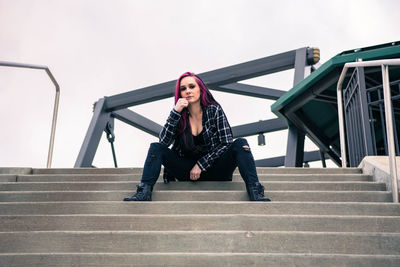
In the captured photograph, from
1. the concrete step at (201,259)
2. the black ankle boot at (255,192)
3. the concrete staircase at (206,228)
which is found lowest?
the concrete step at (201,259)

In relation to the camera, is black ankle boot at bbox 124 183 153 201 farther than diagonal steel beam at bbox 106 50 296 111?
No

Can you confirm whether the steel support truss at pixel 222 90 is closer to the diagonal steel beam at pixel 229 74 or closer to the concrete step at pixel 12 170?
the diagonal steel beam at pixel 229 74

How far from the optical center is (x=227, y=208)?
2.45m

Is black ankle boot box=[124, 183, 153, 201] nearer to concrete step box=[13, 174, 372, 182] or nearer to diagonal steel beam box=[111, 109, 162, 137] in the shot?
concrete step box=[13, 174, 372, 182]

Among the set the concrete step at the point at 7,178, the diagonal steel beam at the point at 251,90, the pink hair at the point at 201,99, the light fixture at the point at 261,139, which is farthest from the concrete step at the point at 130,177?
the light fixture at the point at 261,139

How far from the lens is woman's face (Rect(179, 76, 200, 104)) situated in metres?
3.04

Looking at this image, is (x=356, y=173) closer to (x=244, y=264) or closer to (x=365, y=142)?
(x=365, y=142)

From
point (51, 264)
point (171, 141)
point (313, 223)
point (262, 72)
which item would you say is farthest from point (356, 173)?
point (262, 72)

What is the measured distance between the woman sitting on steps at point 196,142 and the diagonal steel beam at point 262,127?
25.0 ft

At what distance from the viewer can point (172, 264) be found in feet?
6.00

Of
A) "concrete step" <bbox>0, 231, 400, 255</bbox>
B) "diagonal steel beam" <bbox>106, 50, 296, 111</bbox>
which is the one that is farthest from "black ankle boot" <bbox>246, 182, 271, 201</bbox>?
"diagonal steel beam" <bbox>106, 50, 296, 111</bbox>

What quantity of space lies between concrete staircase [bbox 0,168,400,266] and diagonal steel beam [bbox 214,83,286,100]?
6.63 metres

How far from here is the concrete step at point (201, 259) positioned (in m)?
1.80

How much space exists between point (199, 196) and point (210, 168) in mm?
272
